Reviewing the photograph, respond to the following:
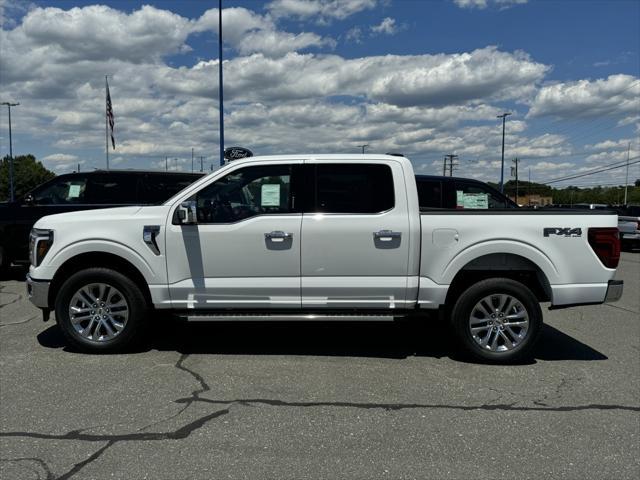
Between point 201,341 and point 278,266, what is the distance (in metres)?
1.47

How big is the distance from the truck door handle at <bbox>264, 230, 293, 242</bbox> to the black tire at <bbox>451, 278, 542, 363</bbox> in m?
1.75

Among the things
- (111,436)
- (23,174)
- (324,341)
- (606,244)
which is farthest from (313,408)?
(23,174)

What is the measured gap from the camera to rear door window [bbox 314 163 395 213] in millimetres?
5344

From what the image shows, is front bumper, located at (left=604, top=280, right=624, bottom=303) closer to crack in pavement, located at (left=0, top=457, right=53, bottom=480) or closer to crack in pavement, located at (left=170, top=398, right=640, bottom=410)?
crack in pavement, located at (left=170, top=398, right=640, bottom=410)

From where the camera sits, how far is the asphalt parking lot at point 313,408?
132 inches

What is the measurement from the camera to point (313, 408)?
13.8 feet

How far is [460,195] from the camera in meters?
10.5

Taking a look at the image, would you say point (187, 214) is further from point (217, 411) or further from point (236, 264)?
point (217, 411)

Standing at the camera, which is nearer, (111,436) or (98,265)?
(111,436)

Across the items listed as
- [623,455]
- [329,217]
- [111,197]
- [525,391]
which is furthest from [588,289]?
[111,197]

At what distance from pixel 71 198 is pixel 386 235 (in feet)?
22.9

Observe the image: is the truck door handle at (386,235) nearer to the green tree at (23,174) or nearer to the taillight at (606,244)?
the taillight at (606,244)

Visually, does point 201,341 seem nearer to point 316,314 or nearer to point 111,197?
point 316,314

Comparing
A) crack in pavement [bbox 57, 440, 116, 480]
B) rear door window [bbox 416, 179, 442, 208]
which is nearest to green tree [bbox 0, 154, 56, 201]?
rear door window [bbox 416, 179, 442, 208]
